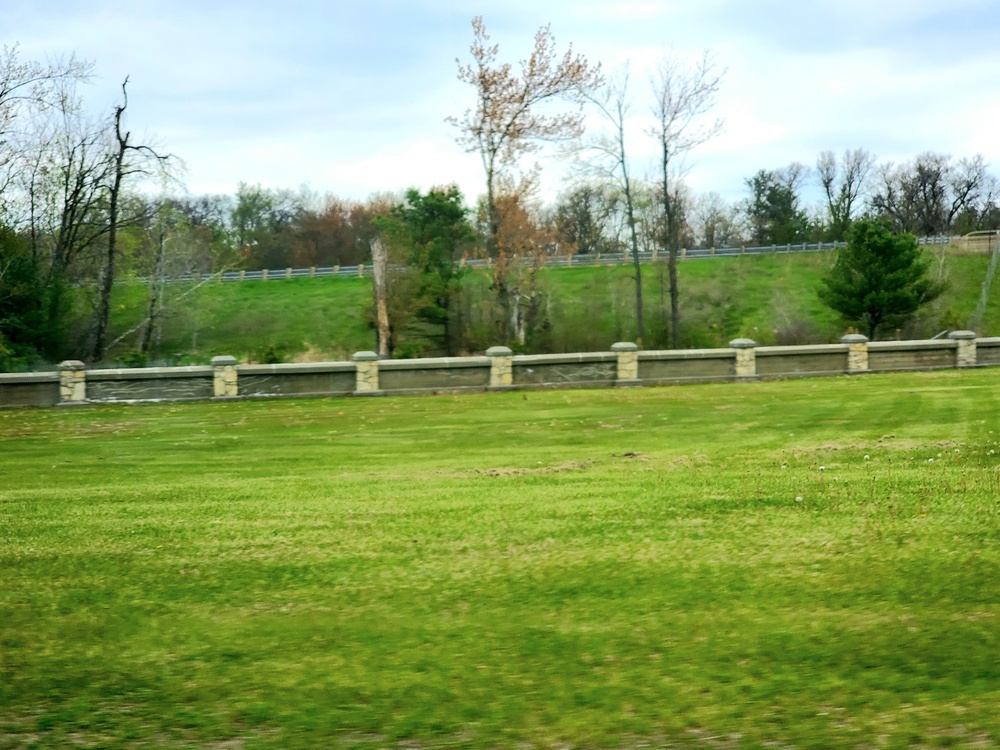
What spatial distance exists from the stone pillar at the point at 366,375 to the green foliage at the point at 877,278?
26.1 m

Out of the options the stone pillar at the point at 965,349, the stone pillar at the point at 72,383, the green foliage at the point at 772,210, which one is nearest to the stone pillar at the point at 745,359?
the stone pillar at the point at 965,349

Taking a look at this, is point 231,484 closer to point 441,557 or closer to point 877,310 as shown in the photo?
point 441,557

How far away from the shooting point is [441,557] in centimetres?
819

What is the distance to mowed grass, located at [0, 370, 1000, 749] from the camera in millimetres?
5070

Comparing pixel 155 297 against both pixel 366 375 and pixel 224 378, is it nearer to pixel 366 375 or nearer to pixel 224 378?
pixel 224 378

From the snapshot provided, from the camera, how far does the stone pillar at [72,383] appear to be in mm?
26531

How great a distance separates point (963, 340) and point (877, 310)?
13.7 m

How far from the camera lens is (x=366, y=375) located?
90.2ft

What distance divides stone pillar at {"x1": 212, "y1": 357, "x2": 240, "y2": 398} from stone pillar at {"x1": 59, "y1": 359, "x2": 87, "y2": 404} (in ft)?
10.9

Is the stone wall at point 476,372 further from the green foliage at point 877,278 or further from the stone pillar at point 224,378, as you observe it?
the green foliage at point 877,278

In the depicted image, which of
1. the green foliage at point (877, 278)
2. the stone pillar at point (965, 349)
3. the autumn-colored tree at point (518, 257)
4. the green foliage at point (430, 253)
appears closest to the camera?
the stone pillar at point (965, 349)

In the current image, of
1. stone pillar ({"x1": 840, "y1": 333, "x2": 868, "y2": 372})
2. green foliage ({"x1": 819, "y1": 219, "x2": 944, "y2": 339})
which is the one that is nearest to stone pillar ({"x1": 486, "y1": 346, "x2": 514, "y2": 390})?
stone pillar ({"x1": 840, "y1": 333, "x2": 868, "y2": 372})

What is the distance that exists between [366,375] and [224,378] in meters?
Result: 3.71

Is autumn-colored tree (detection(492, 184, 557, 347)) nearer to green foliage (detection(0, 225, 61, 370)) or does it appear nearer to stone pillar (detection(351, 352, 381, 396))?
stone pillar (detection(351, 352, 381, 396))
